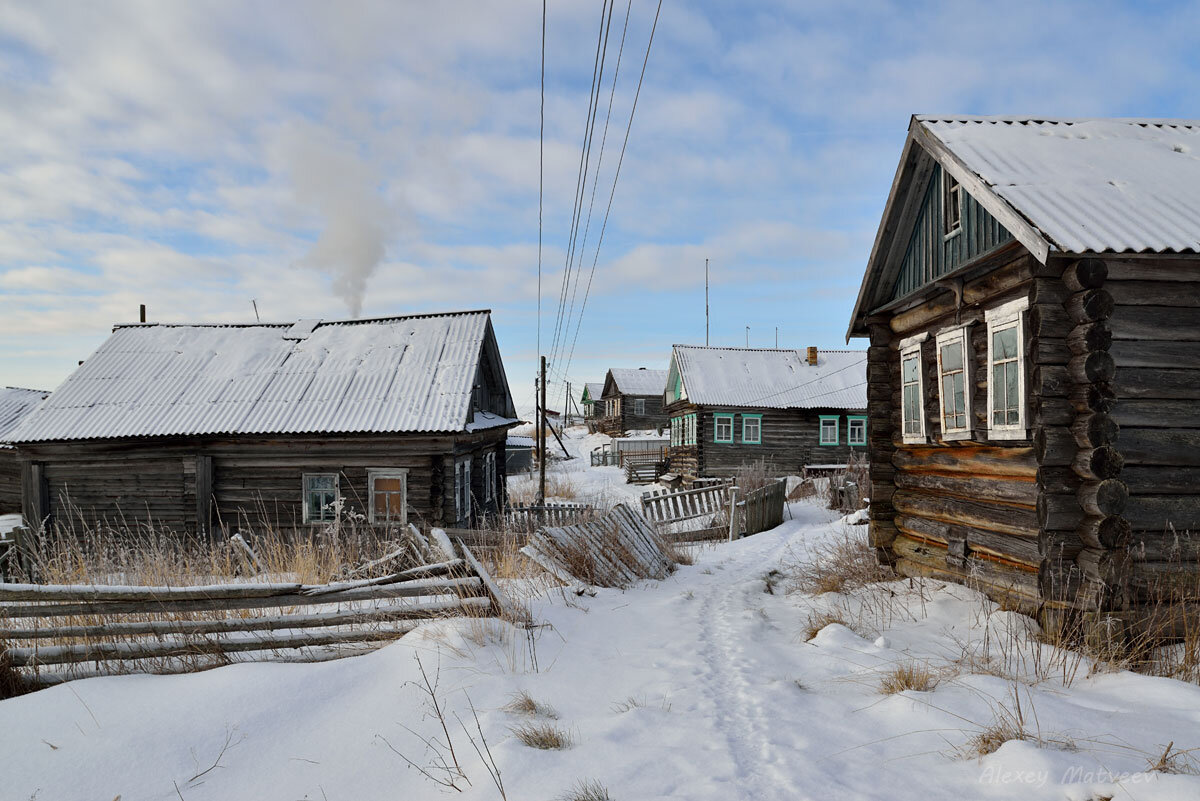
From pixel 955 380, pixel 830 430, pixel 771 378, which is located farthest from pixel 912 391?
pixel 771 378

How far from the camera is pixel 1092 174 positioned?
6633 millimetres

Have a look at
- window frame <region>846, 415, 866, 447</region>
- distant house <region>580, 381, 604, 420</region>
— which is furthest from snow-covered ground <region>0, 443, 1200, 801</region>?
distant house <region>580, 381, 604, 420</region>

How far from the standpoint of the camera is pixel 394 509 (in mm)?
13031

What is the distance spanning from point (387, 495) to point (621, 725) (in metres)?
10.5

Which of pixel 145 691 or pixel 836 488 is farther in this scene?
pixel 836 488

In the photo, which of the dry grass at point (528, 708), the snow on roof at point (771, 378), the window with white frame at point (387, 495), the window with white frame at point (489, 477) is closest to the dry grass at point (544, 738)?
the dry grass at point (528, 708)

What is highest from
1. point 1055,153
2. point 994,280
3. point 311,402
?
point 1055,153

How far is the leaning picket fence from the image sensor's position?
14.1ft

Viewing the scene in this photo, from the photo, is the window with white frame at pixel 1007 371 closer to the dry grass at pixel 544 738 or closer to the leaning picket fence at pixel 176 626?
the dry grass at pixel 544 738

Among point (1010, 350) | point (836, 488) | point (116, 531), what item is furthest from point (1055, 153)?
point (116, 531)

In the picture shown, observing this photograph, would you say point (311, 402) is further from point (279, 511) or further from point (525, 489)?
point (525, 489)

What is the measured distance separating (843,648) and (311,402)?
1181 centimetres

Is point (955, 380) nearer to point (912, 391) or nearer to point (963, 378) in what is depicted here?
point (963, 378)

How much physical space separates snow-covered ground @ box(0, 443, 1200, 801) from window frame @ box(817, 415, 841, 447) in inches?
860
